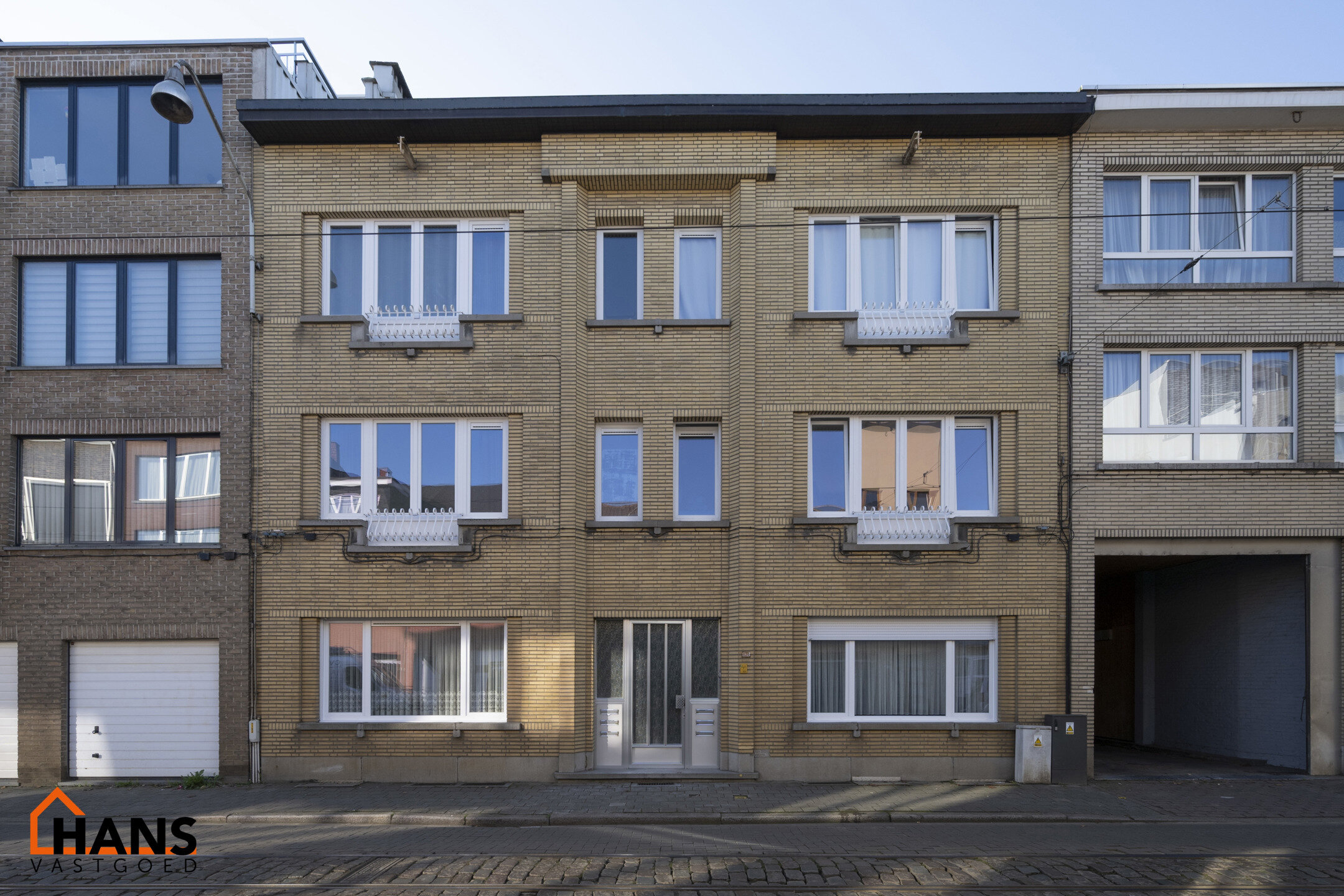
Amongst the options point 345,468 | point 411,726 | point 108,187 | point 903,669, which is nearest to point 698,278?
point 345,468

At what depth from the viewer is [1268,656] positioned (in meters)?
14.6

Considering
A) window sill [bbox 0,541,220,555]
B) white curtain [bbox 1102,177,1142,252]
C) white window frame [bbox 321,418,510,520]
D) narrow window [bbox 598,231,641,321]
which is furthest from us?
narrow window [bbox 598,231,641,321]

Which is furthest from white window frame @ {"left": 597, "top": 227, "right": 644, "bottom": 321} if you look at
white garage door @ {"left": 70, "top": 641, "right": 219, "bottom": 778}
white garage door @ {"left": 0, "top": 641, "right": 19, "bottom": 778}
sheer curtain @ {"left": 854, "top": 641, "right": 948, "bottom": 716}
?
white garage door @ {"left": 0, "top": 641, "right": 19, "bottom": 778}

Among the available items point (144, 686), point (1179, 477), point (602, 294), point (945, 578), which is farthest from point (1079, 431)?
point (144, 686)

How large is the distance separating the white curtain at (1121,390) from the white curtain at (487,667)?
9.69 meters

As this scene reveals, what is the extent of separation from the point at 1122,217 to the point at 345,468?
12.5 metres

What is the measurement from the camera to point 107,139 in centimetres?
1445

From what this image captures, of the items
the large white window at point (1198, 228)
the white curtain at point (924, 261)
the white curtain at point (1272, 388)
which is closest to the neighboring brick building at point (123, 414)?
the white curtain at point (924, 261)

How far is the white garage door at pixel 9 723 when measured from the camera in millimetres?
13836

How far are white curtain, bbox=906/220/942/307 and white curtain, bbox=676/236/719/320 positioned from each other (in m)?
2.95

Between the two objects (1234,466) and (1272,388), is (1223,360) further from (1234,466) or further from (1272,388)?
(1234,466)

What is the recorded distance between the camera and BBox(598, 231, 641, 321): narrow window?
14.5 metres

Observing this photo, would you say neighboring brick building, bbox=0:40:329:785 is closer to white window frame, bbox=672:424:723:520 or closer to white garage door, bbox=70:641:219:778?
white garage door, bbox=70:641:219:778

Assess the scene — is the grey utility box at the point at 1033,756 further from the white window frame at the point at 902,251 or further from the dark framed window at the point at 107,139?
the dark framed window at the point at 107,139
